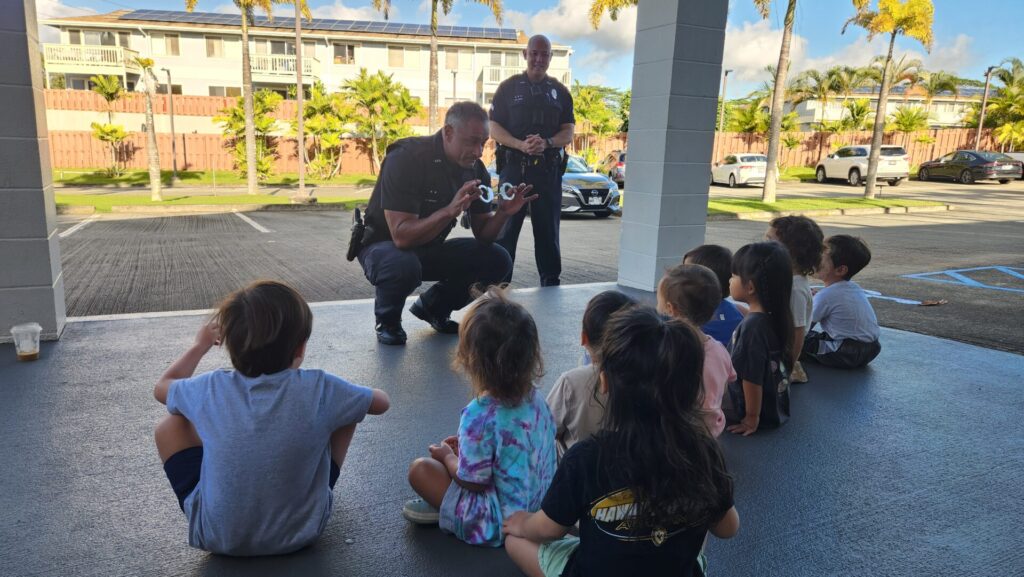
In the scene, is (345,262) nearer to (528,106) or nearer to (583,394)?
(528,106)

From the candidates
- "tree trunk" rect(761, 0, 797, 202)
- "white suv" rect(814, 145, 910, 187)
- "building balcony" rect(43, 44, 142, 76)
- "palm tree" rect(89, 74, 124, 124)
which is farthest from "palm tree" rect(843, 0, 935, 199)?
"building balcony" rect(43, 44, 142, 76)

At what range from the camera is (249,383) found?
1.85 m

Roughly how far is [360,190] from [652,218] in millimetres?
18804

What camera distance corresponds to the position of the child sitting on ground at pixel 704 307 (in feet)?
8.12

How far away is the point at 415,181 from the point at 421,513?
249 centimetres

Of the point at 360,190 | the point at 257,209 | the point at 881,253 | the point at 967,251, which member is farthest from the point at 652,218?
the point at 360,190

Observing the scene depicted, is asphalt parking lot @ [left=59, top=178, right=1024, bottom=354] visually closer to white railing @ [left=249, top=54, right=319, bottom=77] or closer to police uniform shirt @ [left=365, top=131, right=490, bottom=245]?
police uniform shirt @ [left=365, top=131, right=490, bottom=245]

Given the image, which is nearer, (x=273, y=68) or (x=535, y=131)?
(x=535, y=131)

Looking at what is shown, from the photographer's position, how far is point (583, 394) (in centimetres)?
223

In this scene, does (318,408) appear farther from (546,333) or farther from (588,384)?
(546,333)

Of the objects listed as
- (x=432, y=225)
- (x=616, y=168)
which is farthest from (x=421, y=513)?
(x=616, y=168)

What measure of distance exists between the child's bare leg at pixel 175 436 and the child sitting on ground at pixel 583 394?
1.11 metres

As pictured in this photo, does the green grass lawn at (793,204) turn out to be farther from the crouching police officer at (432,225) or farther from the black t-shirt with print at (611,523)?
the black t-shirt with print at (611,523)

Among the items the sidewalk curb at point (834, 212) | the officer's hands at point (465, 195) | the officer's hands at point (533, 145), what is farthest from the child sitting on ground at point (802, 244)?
the sidewalk curb at point (834, 212)
